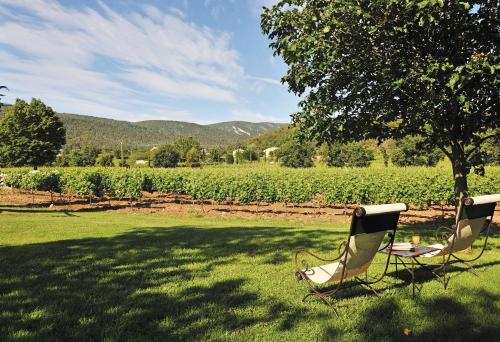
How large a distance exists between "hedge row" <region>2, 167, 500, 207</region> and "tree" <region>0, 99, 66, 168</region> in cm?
3498

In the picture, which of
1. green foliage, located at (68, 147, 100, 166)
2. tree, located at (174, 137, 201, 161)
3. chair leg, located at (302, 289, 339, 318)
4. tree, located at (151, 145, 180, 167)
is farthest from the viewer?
tree, located at (174, 137, 201, 161)

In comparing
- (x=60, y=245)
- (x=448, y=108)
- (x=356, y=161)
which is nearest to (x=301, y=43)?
(x=448, y=108)

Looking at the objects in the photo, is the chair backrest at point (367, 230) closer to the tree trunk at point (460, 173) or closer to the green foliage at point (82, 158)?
the tree trunk at point (460, 173)

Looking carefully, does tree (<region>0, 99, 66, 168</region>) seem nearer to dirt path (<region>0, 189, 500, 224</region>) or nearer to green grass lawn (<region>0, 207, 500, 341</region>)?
dirt path (<region>0, 189, 500, 224</region>)

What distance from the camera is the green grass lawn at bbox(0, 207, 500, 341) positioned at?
12.3 ft

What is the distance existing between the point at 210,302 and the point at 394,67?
17.1ft

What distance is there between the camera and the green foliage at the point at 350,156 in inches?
2653

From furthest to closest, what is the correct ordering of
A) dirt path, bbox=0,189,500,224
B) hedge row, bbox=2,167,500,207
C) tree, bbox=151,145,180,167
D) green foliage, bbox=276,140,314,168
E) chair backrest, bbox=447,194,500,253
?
tree, bbox=151,145,180,167, green foliage, bbox=276,140,314,168, hedge row, bbox=2,167,500,207, dirt path, bbox=0,189,500,224, chair backrest, bbox=447,194,500,253

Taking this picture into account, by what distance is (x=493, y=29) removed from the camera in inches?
275

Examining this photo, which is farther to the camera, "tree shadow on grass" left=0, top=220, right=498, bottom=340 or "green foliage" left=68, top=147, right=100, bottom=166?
"green foliage" left=68, top=147, right=100, bottom=166

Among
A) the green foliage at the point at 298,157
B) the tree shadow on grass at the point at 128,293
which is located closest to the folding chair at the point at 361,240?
the tree shadow on grass at the point at 128,293

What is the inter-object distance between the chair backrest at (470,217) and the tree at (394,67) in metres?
1.63

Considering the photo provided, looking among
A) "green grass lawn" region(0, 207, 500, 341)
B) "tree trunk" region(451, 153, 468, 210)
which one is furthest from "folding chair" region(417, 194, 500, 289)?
"tree trunk" region(451, 153, 468, 210)

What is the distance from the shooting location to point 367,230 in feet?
13.1
